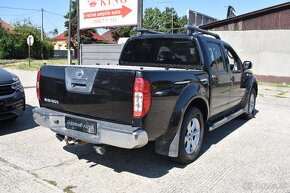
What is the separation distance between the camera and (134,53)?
5.61 meters

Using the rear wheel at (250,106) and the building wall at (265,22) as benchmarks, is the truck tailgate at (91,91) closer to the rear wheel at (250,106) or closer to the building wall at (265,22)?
the rear wheel at (250,106)

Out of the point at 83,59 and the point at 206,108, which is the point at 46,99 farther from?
the point at 83,59

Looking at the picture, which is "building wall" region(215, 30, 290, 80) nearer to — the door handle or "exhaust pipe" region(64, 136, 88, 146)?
the door handle

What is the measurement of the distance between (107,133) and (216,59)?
2.64 metres

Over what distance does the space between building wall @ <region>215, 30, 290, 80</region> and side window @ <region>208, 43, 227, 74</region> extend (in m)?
13.0

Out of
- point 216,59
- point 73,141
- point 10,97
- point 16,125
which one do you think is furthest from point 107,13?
point 73,141

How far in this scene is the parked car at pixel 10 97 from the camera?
5.47 m

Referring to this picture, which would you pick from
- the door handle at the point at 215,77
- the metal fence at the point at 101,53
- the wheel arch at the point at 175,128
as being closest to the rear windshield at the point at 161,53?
the door handle at the point at 215,77

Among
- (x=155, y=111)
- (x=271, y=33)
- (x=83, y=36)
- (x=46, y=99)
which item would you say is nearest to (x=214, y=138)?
(x=155, y=111)

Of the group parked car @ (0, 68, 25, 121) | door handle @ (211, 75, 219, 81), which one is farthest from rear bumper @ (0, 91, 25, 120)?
door handle @ (211, 75, 219, 81)

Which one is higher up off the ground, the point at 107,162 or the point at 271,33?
the point at 271,33

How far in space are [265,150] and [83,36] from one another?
159ft

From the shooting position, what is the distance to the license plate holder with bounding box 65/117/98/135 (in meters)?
3.73

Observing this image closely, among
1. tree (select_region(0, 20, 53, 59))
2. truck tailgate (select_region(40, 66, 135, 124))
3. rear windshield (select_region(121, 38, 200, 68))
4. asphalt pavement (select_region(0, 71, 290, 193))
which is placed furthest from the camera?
tree (select_region(0, 20, 53, 59))
